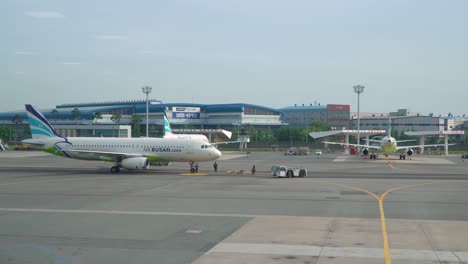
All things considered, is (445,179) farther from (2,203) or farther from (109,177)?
(2,203)

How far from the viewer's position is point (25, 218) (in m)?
24.6

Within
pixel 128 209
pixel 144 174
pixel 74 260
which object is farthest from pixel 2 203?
pixel 144 174

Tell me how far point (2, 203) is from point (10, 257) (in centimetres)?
1412

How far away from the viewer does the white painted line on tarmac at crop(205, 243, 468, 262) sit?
17078mm

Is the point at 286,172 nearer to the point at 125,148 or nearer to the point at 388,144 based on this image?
the point at 125,148

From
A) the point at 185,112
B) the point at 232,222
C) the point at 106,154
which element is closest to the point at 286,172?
the point at 106,154

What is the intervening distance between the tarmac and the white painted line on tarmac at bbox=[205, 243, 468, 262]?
0.12 feet

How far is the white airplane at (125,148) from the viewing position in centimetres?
5253

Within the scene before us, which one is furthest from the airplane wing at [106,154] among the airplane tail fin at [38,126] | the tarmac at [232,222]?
the tarmac at [232,222]

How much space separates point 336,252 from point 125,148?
132 ft

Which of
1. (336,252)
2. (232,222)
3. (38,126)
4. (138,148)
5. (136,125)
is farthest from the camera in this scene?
(136,125)

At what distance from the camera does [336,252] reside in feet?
58.2

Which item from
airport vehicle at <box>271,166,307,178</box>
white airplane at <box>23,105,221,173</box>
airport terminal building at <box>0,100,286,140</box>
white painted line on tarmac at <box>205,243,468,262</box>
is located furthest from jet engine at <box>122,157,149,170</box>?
airport terminal building at <box>0,100,286,140</box>

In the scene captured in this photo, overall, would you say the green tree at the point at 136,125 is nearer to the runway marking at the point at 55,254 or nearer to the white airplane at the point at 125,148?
the white airplane at the point at 125,148
